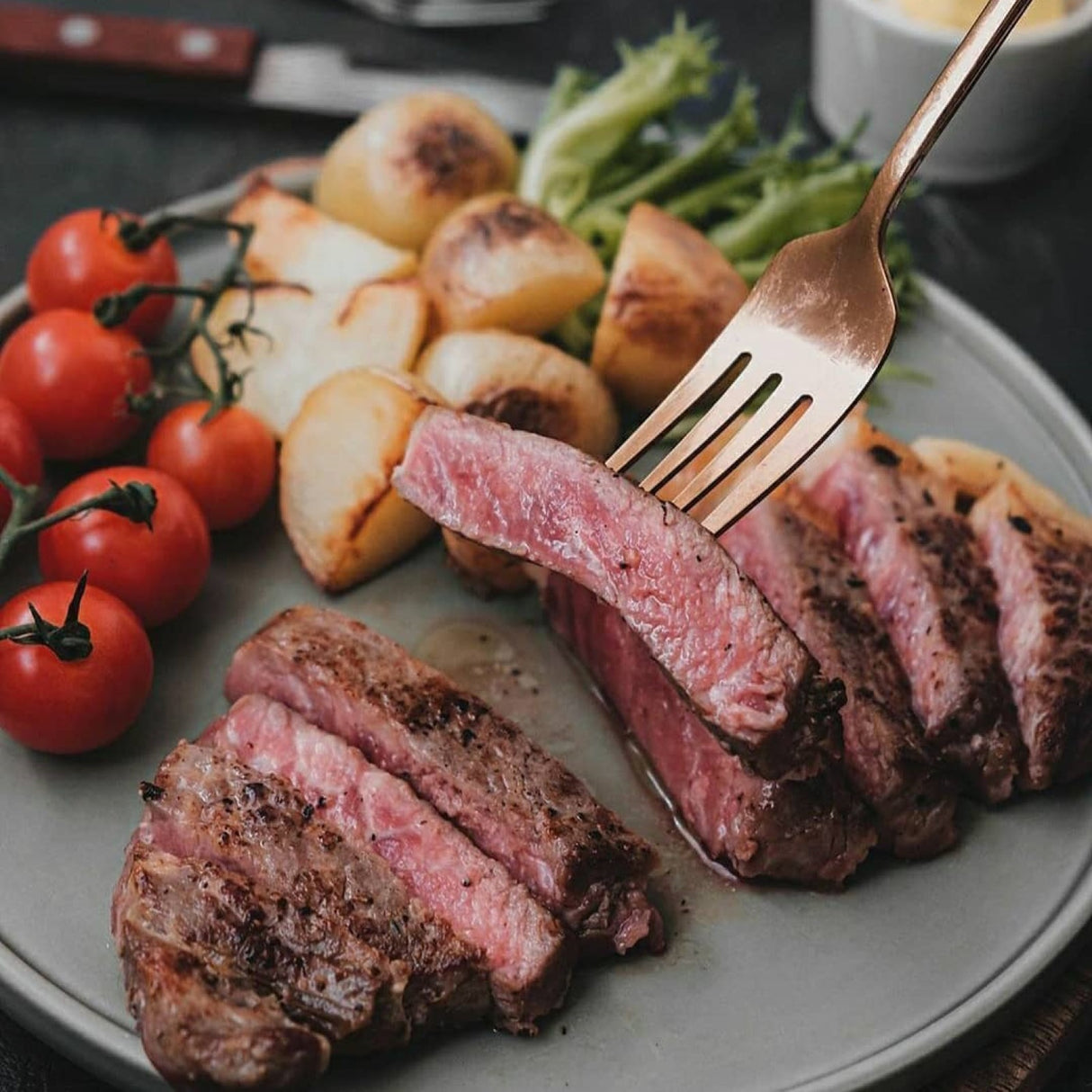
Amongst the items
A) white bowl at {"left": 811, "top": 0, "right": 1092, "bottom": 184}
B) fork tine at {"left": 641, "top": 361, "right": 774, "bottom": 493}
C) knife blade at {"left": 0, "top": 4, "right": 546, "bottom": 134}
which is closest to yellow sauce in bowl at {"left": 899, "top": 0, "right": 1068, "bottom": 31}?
white bowl at {"left": 811, "top": 0, "right": 1092, "bottom": 184}

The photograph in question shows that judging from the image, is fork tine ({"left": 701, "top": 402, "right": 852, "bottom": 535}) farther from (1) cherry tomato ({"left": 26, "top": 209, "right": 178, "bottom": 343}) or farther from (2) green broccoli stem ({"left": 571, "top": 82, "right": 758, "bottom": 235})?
(1) cherry tomato ({"left": 26, "top": 209, "right": 178, "bottom": 343})

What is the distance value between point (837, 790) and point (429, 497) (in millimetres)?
907

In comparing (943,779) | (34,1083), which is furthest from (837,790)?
(34,1083)

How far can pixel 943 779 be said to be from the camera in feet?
8.82

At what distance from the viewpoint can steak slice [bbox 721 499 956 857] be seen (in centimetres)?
263

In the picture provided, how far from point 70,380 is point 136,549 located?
1.71ft

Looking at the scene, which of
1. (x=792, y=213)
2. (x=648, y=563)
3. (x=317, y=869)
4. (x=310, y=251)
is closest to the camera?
(x=317, y=869)

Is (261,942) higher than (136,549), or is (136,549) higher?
(261,942)

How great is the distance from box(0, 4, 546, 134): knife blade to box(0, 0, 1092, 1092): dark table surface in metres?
0.14

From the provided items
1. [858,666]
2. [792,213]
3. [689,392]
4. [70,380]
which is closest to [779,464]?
[689,392]

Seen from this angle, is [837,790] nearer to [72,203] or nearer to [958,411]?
[958,411]

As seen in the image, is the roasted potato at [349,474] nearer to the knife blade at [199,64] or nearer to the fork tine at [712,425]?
the fork tine at [712,425]

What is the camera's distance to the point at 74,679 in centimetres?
264

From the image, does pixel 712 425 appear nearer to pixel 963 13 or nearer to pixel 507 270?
pixel 507 270
